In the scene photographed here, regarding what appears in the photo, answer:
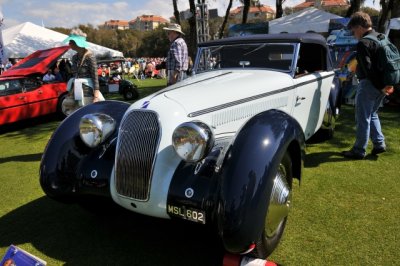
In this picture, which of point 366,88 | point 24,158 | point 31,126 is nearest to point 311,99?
point 366,88

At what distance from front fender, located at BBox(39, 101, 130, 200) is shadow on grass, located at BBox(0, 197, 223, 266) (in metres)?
0.44

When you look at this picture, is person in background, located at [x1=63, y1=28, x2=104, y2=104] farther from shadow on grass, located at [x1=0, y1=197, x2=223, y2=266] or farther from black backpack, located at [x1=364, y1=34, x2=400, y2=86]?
black backpack, located at [x1=364, y1=34, x2=400, y2=86]

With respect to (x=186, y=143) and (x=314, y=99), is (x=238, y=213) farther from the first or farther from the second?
(x=314, y=99)

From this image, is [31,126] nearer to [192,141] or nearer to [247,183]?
[192,141]

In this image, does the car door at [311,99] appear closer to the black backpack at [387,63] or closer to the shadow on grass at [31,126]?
the black backpack at [387,63]

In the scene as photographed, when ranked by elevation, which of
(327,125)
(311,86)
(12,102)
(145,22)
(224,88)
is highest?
(145,22)

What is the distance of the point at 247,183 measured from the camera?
216 centimetres

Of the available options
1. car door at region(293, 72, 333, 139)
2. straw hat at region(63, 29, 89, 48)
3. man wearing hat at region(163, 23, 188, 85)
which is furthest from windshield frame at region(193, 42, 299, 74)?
straw hat at region(63, 29, 89, 48)

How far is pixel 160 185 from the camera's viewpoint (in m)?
2.49

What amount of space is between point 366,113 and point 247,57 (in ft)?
5.68

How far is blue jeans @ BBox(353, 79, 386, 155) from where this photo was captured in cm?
450

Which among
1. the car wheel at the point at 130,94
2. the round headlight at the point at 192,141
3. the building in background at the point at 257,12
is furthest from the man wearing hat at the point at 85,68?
the building in background at the point at 257,12

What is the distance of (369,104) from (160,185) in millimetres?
3271

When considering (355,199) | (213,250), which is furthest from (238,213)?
(355,199)
